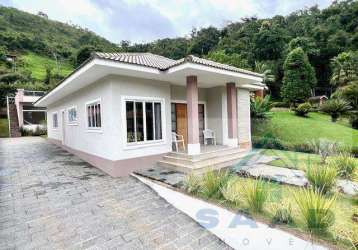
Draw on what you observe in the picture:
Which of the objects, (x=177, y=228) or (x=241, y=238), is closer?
(x=241, y=238)

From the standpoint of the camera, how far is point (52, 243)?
3715 millimetres

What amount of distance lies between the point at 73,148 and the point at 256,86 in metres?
11.3

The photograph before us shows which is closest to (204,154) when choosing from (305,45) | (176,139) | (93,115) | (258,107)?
(176,139)

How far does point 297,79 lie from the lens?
3316 cm

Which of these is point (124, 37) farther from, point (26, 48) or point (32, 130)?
point (32, 130)

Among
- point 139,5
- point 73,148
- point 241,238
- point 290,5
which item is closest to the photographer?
point 241,238

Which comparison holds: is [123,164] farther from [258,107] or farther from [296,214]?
[258,107]

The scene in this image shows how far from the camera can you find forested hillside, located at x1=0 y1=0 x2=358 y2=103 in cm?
3731

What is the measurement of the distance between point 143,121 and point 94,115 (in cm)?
253

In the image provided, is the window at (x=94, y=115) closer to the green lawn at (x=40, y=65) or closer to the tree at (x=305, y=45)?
the green lawn at (x=40, y=65)

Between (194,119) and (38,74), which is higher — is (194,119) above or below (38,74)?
below

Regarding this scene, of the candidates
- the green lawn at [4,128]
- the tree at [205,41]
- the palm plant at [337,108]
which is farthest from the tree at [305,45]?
the green lawn at [4,128]

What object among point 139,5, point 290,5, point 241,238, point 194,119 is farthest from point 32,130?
point 290,5

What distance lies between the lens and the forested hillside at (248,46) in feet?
122
